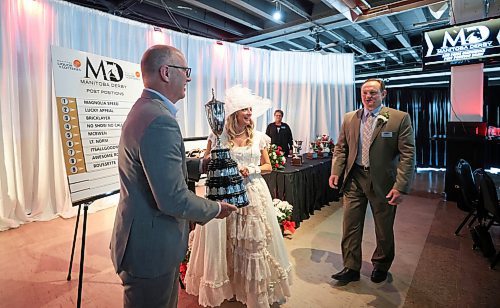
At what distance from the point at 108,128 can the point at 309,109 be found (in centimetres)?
556

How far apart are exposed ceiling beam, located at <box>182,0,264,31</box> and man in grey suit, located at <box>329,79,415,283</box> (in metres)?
3.37

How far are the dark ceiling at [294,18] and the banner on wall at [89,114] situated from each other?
266 cm

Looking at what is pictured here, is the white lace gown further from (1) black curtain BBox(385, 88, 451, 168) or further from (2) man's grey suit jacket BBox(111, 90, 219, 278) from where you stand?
(1) black curtain BBox(385, 88, 451, 168)

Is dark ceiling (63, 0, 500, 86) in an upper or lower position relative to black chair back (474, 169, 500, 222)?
upper

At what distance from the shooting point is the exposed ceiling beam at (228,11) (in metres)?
4.90

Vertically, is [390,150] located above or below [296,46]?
below

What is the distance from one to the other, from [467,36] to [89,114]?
480cm

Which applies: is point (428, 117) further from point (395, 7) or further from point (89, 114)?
point (89, 114)

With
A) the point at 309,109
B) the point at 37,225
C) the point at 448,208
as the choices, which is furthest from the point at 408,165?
the point at 309,109

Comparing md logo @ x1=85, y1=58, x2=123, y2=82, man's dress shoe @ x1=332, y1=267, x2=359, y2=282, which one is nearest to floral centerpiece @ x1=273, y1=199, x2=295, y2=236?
man's dress shoe @ x1=332, y1=267, x2=359, y2=282

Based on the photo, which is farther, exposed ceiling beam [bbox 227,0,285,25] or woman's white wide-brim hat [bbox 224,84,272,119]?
exposed ceiling beam [bbox 227,0,285,25]

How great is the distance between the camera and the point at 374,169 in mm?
2398

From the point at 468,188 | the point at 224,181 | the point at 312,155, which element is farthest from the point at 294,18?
the point at 224,181

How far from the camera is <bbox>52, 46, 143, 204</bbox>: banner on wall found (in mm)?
2090
